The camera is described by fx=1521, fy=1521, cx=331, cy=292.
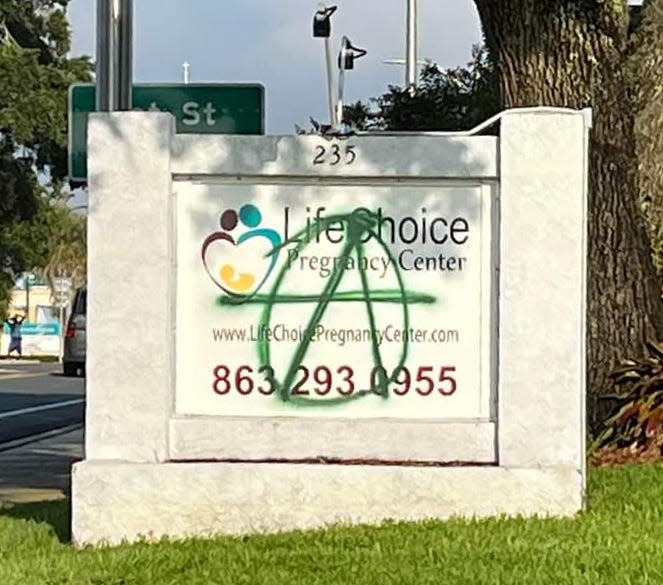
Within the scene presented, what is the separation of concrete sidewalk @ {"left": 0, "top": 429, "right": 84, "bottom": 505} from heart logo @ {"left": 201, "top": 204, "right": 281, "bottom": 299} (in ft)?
13.8

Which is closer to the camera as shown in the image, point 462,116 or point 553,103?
point 553,103

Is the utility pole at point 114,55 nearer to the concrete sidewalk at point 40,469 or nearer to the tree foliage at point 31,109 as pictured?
the concrete sidewalk at point 40,469

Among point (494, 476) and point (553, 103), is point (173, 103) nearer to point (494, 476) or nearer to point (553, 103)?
point (553, 103)

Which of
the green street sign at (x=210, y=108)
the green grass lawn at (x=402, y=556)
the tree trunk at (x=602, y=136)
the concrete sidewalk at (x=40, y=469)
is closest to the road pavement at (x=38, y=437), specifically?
the concrete sidewalk at (x=40, y=469)

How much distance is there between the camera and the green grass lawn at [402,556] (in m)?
6.85

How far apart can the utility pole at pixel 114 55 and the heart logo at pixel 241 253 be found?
174 cm

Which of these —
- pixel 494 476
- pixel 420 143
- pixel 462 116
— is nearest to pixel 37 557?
pixel 494 476

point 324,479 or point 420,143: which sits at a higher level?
point 420,143

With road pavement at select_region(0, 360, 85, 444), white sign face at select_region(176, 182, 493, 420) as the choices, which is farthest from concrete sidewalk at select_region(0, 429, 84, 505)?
white sign face at select_region(176, 182, 493, 420)

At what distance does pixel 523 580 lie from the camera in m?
6.65

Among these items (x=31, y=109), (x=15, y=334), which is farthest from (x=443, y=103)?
(x=15, y=334)

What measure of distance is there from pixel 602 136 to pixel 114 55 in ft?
11.0

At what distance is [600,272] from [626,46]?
5.67 feet

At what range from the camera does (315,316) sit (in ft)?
27.8
